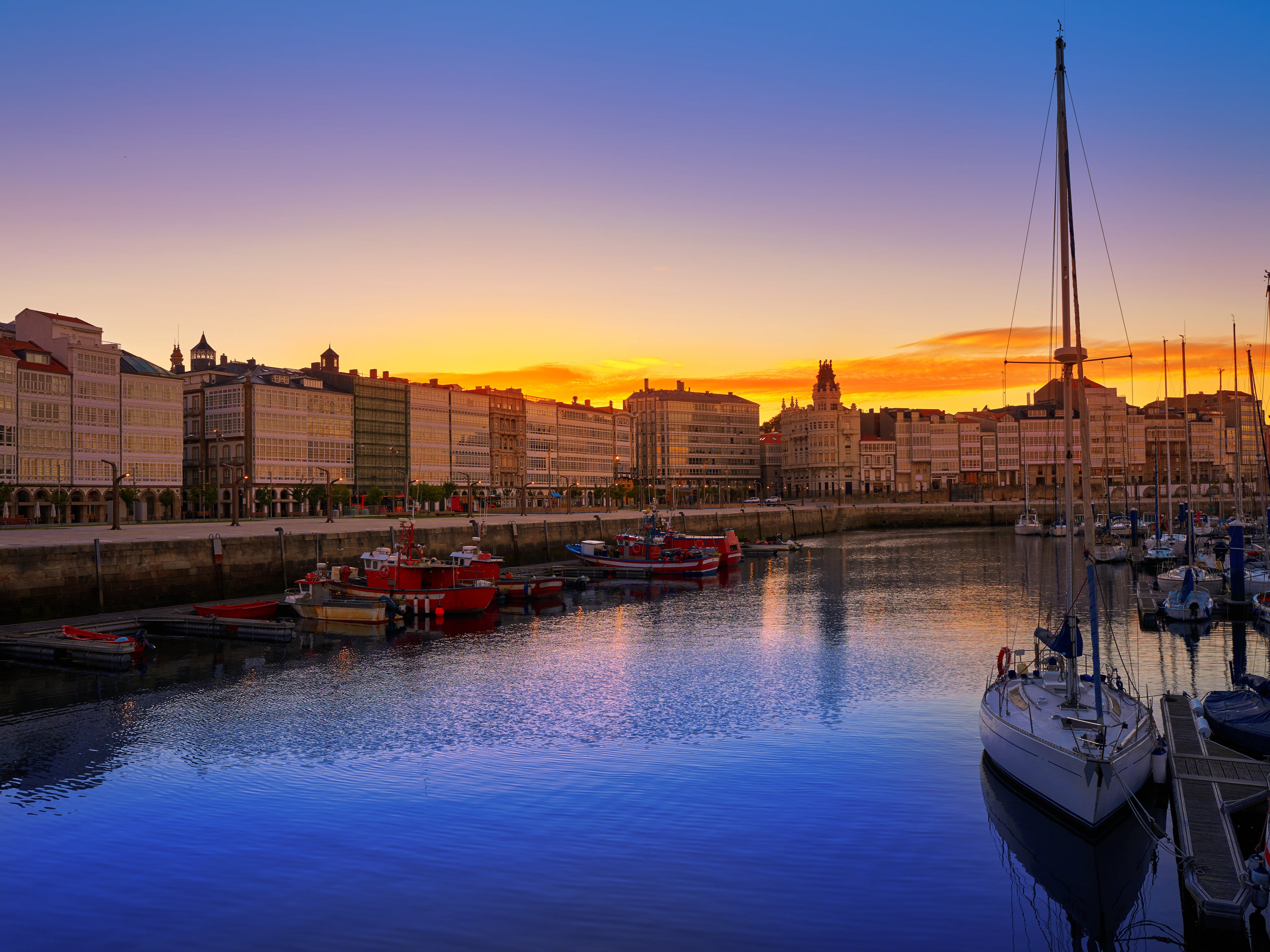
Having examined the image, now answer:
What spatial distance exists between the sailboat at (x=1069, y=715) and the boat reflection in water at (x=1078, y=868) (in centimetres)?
44

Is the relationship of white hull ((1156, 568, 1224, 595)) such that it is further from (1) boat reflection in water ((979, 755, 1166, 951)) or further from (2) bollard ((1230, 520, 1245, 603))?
(1) boat reflection in water ((979, 755, 1166, 951))

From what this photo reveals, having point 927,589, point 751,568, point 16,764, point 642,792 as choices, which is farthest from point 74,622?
point 751,568

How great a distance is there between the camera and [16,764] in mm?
24469

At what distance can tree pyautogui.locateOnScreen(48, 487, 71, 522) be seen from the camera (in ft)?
275

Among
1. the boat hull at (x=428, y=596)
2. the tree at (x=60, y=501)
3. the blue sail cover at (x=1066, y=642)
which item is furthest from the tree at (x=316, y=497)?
the blue sail cover at (x=1066, y=642)

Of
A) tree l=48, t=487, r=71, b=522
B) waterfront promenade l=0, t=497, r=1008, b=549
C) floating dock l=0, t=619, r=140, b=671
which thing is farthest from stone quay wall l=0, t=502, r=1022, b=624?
tree l=48, t=487, r=71, b=522

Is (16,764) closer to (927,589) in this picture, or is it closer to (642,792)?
(642,792)

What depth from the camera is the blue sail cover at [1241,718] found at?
2184 cm

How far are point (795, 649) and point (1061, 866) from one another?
23.4m

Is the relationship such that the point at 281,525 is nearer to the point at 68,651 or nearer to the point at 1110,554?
the point at 68,651

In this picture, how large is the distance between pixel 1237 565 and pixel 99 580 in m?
53.2

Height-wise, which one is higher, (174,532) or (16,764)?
(174,532)

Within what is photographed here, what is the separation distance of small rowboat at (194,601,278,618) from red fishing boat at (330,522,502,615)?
3193 millimetres

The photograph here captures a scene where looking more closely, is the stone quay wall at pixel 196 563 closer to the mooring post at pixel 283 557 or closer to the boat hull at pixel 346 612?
the mooring post at pixel 283 557
